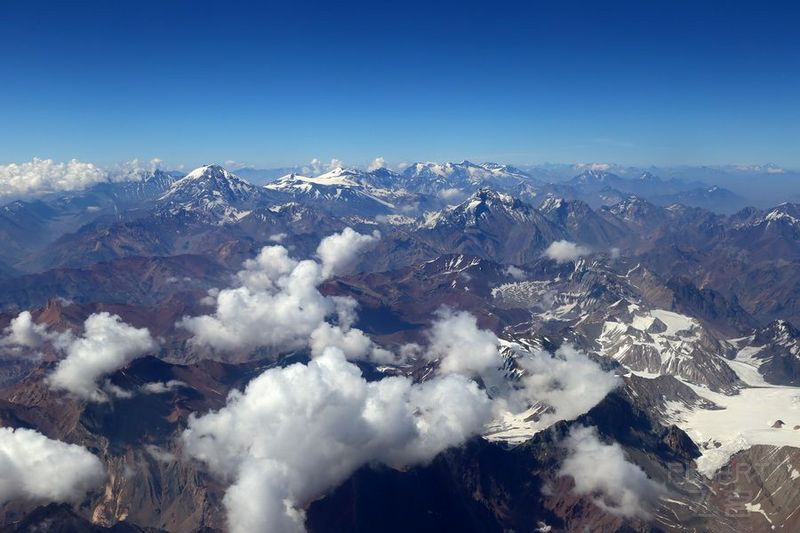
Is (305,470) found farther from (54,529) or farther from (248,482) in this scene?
(54,529)

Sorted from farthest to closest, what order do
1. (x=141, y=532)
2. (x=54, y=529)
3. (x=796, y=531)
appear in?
(x=796, y=531) → (x=141, y=532) → (x=54, y=529)

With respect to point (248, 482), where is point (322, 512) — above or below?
below

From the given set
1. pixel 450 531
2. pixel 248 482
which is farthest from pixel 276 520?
pixel 450 531

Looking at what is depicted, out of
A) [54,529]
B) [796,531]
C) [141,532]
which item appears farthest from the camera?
[796,531]

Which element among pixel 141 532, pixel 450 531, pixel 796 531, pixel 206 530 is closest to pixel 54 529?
pixel 141 532

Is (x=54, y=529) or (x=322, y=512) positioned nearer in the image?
(x=54, y=529)

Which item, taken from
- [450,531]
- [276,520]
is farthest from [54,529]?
[450,531]

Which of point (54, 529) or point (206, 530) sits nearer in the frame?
point (54, 529)

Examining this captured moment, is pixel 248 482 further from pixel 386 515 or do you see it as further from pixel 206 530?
pixel 386 515

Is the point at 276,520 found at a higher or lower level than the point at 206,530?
higher
